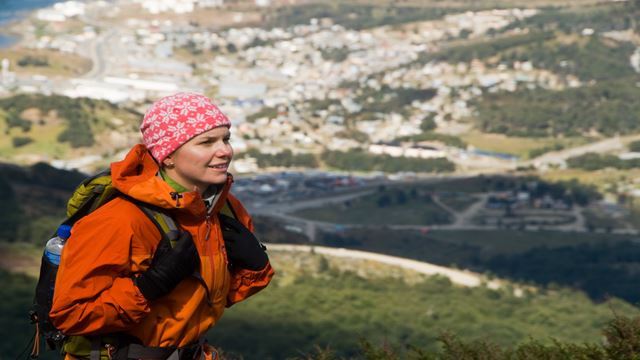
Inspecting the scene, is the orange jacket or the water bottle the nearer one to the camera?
the orange jacket

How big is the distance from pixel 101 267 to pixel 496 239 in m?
62.9

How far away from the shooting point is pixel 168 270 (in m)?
4.19

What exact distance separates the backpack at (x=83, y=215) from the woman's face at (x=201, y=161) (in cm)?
17

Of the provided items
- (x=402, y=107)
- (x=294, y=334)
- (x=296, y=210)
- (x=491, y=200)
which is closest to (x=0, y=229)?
(x=294, y=334)

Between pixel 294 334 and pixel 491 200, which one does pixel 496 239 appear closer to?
pixel 491 200

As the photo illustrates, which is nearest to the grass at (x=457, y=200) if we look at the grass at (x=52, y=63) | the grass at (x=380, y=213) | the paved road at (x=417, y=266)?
the grass at (x=380, y=213)

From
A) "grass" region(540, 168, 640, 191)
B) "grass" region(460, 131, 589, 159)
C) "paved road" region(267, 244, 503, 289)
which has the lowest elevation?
"grass" region(460, 131, 589, 159)

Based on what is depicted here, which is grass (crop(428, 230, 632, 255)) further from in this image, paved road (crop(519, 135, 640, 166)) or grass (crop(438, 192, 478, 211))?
paved road (crop(519, 135, 640, 166))

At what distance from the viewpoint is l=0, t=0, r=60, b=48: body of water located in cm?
15012

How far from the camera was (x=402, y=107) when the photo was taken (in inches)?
4685

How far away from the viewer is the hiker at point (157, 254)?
411 cm

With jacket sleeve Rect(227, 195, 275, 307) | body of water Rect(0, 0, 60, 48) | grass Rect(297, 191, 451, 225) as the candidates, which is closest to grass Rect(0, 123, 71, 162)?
grass Rect(297, 191, 451, 225)

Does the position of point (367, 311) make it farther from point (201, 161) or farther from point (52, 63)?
point (52, 63)

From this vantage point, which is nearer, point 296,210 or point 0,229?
point 0,229
